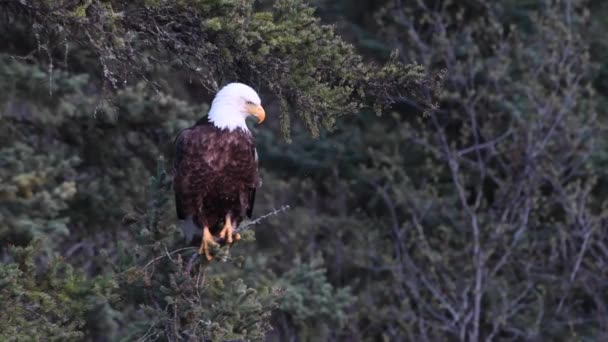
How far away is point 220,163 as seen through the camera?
6.41 meters

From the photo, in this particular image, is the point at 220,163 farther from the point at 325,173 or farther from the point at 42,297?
the point at 325,173

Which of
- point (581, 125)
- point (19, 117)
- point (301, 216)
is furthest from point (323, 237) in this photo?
point (19, 117)

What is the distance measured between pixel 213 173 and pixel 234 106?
41 cm

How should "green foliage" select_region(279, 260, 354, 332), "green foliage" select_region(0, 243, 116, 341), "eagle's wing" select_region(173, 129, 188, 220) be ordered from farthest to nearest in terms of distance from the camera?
1. "green foliage" select_region(279, 260, 354, 332)
2. "eagle's wing" select_region(173, 129, 188, 220)
3. "green foliage" select_region(0, 243, 116, 341)

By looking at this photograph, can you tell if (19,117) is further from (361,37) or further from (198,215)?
(361,37)

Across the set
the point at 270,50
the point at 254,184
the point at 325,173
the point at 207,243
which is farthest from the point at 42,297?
the point at 325,173

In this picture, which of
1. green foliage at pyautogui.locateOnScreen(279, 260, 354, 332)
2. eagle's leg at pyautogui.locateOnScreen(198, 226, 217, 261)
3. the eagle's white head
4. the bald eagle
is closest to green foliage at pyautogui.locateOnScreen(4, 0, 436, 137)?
the eagle's white head

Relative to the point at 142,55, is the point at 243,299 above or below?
below

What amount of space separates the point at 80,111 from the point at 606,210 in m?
5.36

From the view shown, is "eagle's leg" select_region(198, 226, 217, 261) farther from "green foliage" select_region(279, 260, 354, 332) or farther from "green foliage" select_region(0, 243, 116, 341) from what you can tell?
"green foliage" select_region(279, 260, 354, 332)

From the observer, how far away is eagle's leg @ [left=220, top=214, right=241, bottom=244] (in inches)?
250

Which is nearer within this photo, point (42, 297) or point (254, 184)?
point (42, 297)

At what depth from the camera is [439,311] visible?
12734mm

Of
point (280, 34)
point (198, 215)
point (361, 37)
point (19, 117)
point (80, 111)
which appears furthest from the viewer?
point (361, 37)
